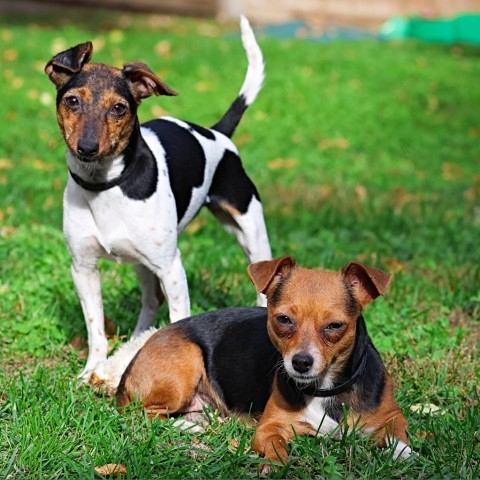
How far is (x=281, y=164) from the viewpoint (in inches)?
448

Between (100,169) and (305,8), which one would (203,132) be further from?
(305,8)

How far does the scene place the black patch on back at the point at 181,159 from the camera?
5.54 meters

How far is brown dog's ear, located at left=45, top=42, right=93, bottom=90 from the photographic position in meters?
5.02

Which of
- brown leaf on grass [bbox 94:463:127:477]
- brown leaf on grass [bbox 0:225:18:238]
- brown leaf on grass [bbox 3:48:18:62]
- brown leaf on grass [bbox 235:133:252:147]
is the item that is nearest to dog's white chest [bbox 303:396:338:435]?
brown leaf on grass [bbox 94:463:127:477]

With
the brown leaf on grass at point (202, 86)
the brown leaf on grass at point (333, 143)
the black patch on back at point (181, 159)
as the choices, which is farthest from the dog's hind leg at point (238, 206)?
the brown leaf on grass at point (202, 86)

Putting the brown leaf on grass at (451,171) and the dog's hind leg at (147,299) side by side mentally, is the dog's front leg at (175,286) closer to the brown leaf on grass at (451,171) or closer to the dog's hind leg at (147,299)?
the dog's hind leg at (147,299)

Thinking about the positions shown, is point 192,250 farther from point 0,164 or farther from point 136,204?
point 0,164

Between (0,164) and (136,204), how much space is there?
17.8 feet

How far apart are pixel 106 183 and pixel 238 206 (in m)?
1.14

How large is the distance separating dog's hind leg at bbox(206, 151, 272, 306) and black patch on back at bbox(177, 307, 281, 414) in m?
1.04

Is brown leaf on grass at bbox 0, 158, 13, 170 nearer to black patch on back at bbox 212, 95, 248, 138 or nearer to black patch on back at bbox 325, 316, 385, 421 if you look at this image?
black patch on back at bbox 212, 95, 248, 138

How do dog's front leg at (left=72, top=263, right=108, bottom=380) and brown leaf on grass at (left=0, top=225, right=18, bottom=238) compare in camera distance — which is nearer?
dog's front leg at (left=72, top=263, right=108, bottom=380)

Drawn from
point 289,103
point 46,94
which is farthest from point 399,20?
point 46,94

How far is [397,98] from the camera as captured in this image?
15.1 meters
